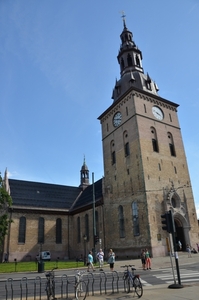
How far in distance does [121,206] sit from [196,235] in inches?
421

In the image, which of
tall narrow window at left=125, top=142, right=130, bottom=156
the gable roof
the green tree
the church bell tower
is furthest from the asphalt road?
the gable roof

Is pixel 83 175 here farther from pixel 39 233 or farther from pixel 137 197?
pixel 137 197

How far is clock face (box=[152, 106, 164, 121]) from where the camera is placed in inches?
1515

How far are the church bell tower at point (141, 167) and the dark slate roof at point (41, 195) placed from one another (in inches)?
519

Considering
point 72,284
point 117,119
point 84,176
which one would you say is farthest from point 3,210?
point 84,176

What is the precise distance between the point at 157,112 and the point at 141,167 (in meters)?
11.6

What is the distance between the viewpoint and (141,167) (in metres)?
32.0

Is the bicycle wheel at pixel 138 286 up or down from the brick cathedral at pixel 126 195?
down

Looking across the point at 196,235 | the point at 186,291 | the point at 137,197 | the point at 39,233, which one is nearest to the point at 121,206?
the point at 137,197

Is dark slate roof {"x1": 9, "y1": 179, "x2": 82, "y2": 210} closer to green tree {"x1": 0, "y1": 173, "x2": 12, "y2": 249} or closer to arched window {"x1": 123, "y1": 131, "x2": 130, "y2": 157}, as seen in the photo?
green tree {"x1": 0, "y1": 173, "x2": 12, "y2": 249}

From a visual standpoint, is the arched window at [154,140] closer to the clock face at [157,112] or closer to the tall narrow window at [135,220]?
the clock face at [157,112]

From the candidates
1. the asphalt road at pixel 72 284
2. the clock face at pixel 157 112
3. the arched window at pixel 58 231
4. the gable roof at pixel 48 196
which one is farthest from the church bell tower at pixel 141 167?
the asphalt road at pixel 72 284

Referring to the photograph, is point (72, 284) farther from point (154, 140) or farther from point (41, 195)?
point (41, 195)

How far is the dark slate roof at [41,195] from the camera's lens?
4397 cm
